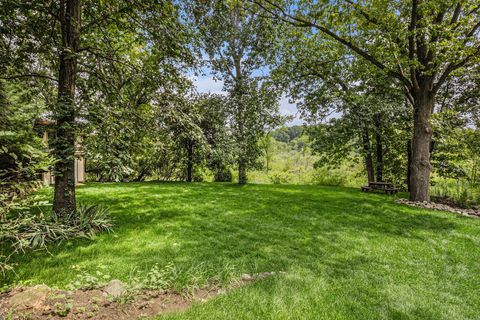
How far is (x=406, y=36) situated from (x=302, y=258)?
703 cm

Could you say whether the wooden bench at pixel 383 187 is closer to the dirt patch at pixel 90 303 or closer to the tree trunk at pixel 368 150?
the tree trunk at pixel 368 150

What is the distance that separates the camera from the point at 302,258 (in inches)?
145

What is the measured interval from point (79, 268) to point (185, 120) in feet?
10.8

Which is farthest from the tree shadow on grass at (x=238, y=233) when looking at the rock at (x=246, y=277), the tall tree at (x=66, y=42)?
the tall tree at (x=66, y=42)

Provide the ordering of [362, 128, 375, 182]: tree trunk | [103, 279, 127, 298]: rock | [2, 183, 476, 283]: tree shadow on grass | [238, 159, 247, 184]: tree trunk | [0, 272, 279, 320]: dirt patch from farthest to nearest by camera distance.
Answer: [238, 159, 247, 184]: tree trunk < [362, 128, 375, 182]: tree trunk < [2, 183, 476, 283]: tree shadow on grass < [103, 279, 127, 298]: rock < [0, 272, 279, 320]: dirt patch

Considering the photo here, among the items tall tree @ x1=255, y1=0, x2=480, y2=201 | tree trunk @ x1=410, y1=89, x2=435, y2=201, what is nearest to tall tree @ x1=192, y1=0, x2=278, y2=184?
tall tree @ x1=255, y1=0, x2=480, y2=201

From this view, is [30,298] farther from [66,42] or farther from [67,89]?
[66,42]

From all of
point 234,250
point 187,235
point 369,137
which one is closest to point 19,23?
point 187,235

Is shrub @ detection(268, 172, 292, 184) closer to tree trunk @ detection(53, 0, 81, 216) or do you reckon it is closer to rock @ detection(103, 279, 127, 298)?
tree trunk @ detection(53, 0, 81, 216)

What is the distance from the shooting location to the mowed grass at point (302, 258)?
2.57 metres

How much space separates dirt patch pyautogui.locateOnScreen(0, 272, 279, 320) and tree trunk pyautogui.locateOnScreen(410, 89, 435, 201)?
764 cm

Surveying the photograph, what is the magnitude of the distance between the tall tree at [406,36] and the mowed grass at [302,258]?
294cm

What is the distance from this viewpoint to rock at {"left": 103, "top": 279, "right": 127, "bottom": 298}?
8.40 feet

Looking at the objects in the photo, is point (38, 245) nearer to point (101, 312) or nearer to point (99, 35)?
point (101, 312)
